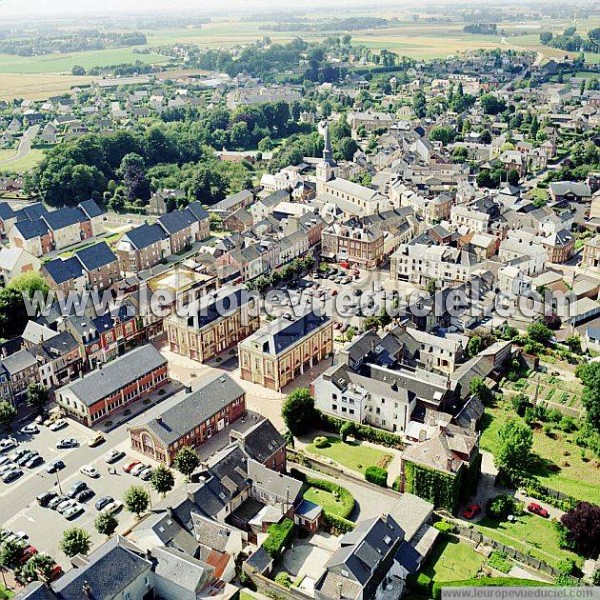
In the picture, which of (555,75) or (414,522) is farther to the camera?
(555,75)

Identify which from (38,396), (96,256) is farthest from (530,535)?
(96,256)

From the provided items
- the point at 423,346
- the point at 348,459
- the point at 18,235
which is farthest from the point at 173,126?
the point at 348,459

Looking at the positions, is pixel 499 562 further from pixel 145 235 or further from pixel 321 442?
pixel 145 235

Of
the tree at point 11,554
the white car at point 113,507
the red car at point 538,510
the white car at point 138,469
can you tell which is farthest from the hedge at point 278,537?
the red car at point 538,510

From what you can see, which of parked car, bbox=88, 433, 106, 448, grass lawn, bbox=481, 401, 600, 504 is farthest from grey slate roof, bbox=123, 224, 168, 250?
grass lawn, bbox=481, 401, 600, 504

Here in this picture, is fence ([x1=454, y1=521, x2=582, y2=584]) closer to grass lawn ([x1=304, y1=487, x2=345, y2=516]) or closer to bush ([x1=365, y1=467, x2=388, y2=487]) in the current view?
bush ([x1=365, y1=467, x2=388, y2=487])

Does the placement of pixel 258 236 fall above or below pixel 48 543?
above

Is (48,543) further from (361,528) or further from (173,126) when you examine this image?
(173,126)

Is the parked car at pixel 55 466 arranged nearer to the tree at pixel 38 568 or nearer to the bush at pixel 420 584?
the tree at pixel 38 568
